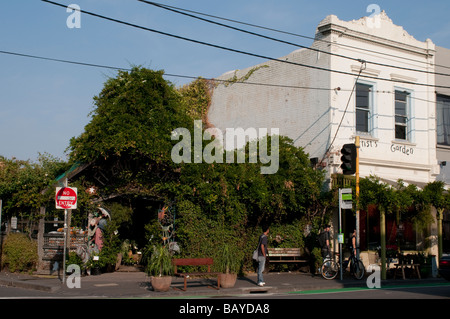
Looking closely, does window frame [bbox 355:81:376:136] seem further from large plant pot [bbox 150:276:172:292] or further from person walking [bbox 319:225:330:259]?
large plant pot [bbox 150:276:172:292]

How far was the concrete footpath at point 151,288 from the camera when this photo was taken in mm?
14234

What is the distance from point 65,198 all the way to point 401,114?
15.5m

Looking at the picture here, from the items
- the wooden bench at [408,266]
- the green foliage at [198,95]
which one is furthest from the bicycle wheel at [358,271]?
the green foliage at [198,95]

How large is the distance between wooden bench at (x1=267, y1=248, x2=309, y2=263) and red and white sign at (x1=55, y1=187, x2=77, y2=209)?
25.2 ft

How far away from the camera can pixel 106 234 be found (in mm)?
18453

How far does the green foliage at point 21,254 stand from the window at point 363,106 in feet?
44.3

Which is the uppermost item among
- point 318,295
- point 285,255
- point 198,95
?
point 198,95

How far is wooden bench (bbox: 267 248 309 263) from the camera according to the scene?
20250mm

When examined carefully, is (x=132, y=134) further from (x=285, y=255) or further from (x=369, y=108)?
(x=369, y=108)

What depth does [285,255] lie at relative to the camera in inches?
803

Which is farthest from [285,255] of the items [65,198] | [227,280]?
[65,198]

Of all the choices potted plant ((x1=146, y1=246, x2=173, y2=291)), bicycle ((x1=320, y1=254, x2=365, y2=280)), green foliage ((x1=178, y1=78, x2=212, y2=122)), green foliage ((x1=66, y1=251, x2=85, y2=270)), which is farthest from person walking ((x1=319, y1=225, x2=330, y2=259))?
green foliage ((x1=178, y1=78, x2=212, y2=122))
